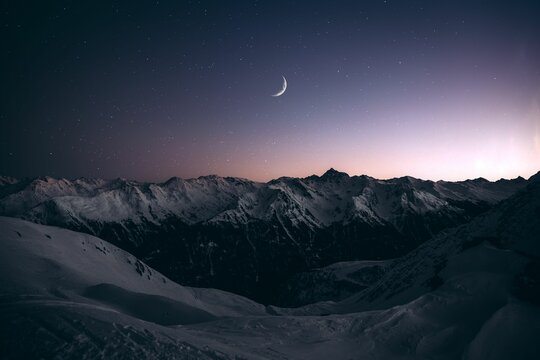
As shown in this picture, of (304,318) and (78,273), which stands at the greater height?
(78,273)

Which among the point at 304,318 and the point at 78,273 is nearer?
the point at 304,318

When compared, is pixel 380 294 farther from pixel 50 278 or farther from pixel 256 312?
pixel 50 278

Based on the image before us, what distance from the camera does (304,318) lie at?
4978cm

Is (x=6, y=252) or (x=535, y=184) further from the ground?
(x=535, y=184)

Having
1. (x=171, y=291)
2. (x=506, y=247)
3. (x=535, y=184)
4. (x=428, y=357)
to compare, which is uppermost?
(x=535, y=184)

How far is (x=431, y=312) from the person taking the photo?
4656 centimetres

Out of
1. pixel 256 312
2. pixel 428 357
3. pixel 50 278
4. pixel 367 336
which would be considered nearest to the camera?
pixel 428 357

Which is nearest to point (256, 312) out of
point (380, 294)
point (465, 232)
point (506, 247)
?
point (380, 294)

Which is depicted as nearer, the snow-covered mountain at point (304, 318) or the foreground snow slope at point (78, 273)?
the snow-covered mountain at point (304, 318)

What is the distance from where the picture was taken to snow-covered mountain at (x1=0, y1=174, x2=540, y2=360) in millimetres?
24047

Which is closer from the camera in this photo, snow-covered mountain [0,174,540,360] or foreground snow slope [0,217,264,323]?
snow-covered mountain [0,174,540,360]

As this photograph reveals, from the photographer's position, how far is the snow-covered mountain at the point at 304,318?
78.9 ft

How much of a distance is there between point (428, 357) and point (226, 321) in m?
26.4

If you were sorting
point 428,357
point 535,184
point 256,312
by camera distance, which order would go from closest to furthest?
point 428,357 < point 535,184 < point 256,312
